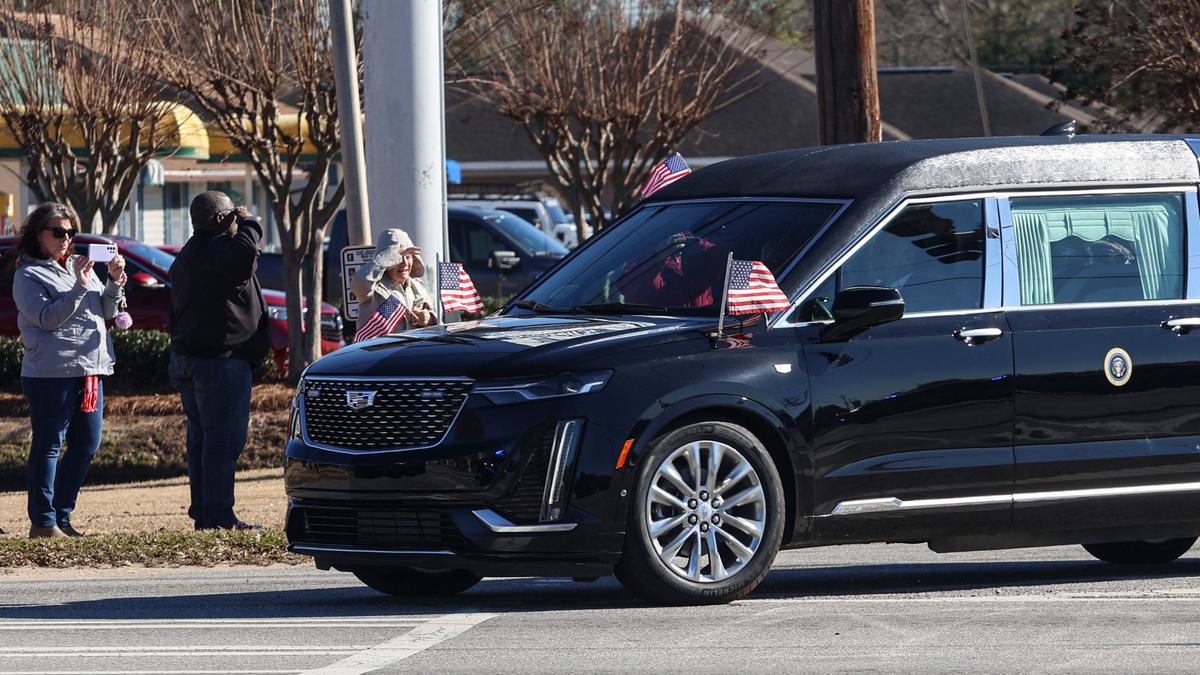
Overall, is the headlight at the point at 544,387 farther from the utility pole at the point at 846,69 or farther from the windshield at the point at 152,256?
the windshield at the point at 152,256

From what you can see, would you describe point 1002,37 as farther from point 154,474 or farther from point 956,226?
point 956,226

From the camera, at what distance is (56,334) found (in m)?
11.6

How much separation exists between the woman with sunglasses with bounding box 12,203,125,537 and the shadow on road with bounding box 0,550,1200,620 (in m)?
2.24

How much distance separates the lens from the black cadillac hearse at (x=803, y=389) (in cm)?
776

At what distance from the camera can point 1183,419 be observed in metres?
8.76

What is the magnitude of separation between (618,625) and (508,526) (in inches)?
21.7

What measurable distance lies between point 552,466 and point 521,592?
1436mm

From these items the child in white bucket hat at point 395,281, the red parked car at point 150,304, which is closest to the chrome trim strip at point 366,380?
the child in white bucket hat at point 395,281

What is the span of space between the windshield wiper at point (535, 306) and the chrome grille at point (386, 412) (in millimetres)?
1125

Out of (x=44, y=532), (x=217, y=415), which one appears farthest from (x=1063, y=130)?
(x=44, y=532)

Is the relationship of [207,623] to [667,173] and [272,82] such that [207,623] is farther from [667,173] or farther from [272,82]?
[272,82]

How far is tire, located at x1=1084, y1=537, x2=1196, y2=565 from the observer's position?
991cm

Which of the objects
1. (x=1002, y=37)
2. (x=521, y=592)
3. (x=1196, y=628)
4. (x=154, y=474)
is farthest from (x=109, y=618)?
(x=1002, y=37)

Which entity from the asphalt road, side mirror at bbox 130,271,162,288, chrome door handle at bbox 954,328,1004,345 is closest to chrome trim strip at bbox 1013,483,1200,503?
the asphalt road
